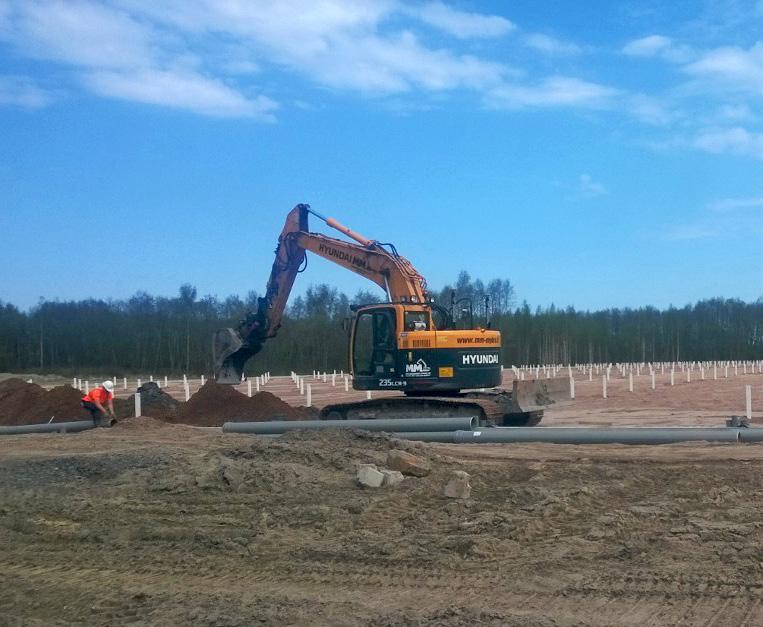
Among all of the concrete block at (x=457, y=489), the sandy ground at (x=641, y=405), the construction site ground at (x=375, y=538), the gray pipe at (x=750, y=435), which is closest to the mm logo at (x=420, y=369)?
the construction site ground at (x=375, y=538)

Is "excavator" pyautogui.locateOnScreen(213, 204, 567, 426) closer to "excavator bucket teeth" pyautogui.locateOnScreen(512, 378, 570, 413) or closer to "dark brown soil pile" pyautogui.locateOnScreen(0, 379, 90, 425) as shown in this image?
"excavator bucket teeth" pyautogui.locateOnScreen(512, 378, 570, 413)

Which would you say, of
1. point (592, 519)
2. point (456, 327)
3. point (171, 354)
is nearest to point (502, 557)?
point (592, 519)

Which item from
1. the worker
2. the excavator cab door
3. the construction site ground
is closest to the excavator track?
the excavator cab door

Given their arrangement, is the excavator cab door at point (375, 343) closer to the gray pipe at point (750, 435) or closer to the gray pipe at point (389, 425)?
the gray pipe at point (389, 425)

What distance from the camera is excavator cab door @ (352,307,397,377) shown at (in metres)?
16.6

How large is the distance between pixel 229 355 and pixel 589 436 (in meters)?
9.14

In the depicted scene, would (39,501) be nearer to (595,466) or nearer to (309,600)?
(309,600)

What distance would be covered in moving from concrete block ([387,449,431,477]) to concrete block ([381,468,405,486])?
180 mm

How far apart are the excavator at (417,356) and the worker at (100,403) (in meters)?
4.98

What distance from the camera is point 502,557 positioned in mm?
6836

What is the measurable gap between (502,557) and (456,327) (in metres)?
10.8

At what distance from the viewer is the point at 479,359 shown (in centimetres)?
1672

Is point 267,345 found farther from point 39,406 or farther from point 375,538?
point 375,538

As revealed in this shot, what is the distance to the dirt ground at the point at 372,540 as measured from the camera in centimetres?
586
